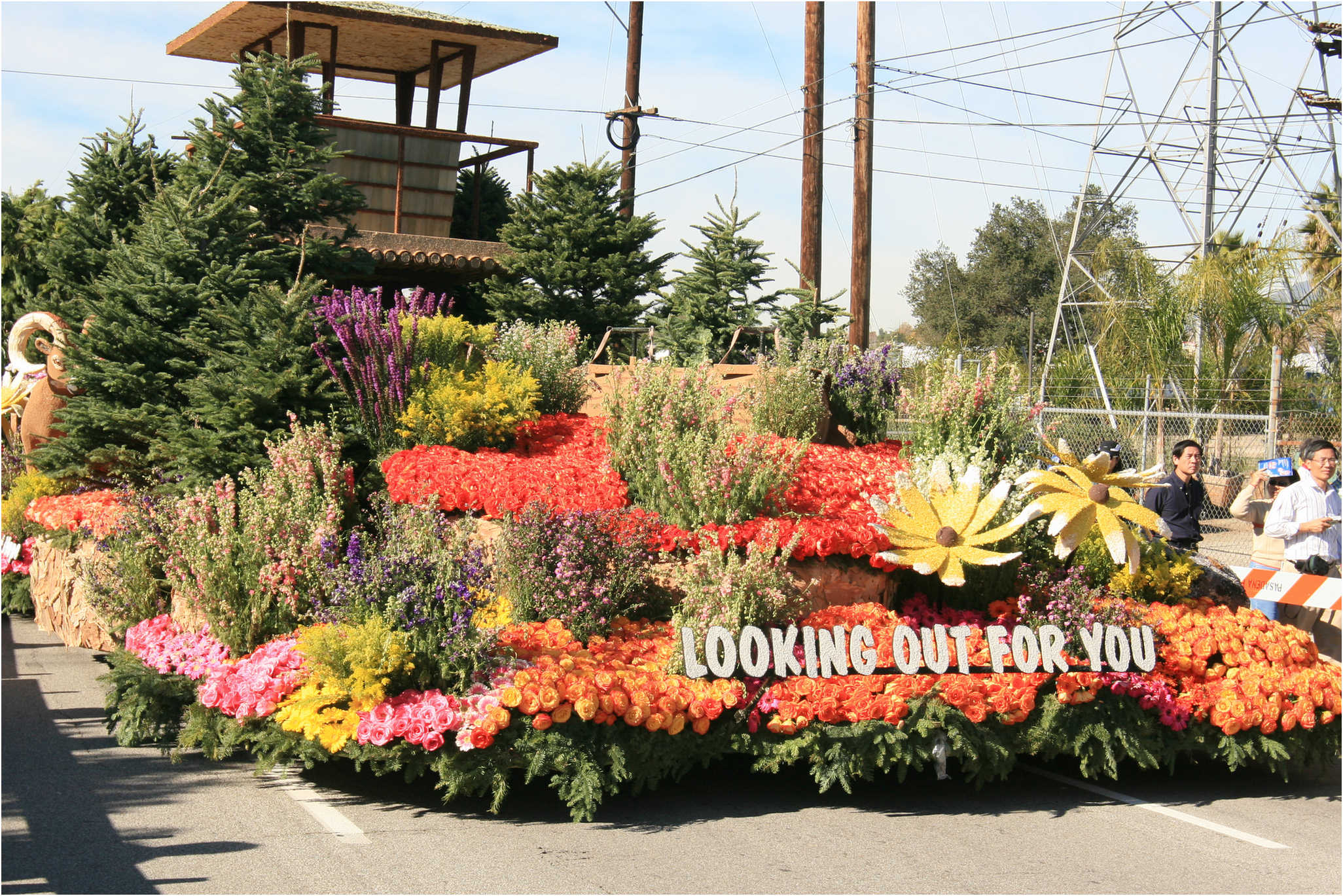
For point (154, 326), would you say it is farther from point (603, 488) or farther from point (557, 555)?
point (557, 555)

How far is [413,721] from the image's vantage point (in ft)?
19.8

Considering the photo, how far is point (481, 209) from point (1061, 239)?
3691 cm

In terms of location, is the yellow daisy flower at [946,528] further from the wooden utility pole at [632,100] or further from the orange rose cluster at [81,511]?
the wooden utility pole at [632,100]

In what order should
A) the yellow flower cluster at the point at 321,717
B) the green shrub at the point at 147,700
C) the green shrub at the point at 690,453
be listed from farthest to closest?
1. the green shrub at the point at 690,453
2. the green shrub at the point at 147,700
3. the yellow flower cluster at the point at 321,717

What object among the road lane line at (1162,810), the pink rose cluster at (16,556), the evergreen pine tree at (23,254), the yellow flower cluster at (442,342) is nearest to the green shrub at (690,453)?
the yellow flower cluster at (442,342)

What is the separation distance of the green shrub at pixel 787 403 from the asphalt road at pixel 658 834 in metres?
3.37

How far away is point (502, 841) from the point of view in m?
5.83

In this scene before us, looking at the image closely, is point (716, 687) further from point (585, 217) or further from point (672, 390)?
point (585, 217)

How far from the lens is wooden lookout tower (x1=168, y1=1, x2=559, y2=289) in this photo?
16219mm

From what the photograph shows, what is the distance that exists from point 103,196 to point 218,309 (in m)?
6.84

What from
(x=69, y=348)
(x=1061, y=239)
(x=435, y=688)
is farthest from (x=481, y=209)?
(x=1061, y=239)

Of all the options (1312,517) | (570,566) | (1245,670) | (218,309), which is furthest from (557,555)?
(1312,517)

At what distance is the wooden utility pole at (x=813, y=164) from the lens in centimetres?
1625

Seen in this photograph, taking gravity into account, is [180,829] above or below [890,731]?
below
